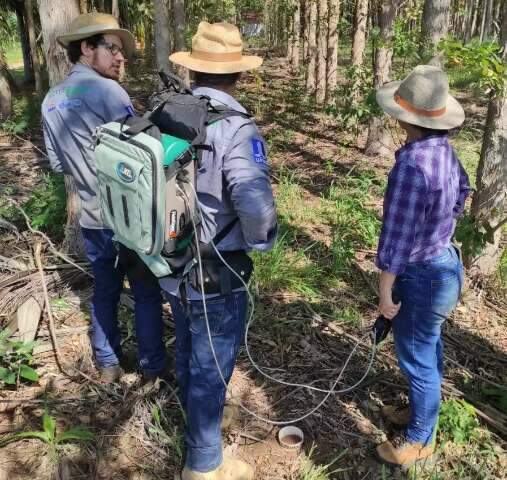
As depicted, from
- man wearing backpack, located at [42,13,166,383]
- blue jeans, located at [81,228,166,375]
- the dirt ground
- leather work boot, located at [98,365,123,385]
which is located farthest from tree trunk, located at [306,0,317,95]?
leather work boot, located at [98,365,123,385]

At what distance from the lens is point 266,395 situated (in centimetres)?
322

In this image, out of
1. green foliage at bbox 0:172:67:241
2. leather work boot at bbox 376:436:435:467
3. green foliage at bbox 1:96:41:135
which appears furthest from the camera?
green foliage at bbox 1:96:41:135

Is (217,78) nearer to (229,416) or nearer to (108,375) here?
(229,416)

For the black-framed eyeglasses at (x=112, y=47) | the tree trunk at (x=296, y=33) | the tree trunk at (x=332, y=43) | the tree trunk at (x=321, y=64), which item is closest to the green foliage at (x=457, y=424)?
the black-framed eyeglasses at (x=112, y=47)

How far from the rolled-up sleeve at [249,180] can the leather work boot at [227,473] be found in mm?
1261

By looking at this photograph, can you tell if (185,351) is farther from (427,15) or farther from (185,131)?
(427,15)

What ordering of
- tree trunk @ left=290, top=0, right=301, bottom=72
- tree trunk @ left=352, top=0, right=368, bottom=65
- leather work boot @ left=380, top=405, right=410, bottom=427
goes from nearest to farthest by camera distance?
leather work boot @ left=380, top=405, right=410, bottom=427
tree trunk @ left=352, top=0, right=368, bottom=65
tree trunk @ left=290, top=0, right=301, bottom=72

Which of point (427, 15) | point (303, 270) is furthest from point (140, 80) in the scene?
point (303, 270)

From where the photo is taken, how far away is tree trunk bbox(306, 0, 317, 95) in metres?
13.2

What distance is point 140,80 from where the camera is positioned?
1681cm

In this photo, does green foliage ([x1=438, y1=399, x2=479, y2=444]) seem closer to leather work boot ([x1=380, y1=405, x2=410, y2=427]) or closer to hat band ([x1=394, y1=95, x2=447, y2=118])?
leather work boot ([x1=380, y1=405, x2=410, y2=427])

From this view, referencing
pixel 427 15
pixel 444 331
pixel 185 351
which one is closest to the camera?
pixel 185 351

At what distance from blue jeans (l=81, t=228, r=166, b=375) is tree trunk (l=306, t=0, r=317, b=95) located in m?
11.3

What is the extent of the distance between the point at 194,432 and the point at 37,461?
0.91m
